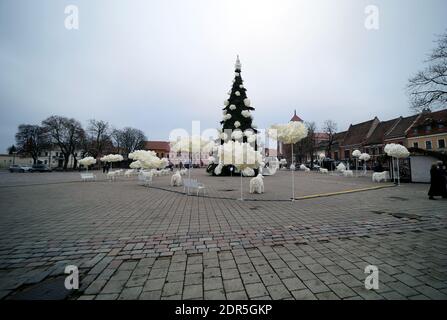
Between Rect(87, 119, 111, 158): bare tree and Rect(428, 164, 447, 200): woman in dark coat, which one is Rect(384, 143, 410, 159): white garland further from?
Rect(87, 119, 111, 158): bare tree

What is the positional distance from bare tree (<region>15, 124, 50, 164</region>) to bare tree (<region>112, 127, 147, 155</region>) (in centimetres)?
1729

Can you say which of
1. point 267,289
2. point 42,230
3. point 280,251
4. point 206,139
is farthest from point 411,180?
point 42,230

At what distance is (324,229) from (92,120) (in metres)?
63.5

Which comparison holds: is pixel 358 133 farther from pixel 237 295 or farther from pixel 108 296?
pixel 108 296

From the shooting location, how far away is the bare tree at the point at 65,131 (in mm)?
46791

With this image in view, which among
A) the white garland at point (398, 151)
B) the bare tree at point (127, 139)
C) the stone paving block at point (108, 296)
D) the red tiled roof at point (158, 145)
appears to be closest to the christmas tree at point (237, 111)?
the white garland at point (398, 151)

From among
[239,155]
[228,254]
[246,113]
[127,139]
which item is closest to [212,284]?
[228,254]

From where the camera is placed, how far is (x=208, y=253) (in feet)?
11.6

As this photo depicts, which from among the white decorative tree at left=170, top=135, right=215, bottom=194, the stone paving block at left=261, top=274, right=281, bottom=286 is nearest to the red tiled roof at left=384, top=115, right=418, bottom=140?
the white decorative tree at left=170, top=135, right=215, bottom=194

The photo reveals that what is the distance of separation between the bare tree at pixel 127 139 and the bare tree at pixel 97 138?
798 cm

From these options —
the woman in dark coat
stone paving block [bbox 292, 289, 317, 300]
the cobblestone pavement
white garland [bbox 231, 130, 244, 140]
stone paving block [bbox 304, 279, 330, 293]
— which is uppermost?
white garland [bbox 231, 130, 244, 140]

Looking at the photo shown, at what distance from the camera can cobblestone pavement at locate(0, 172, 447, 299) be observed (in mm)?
2443

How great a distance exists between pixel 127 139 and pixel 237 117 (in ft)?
169
